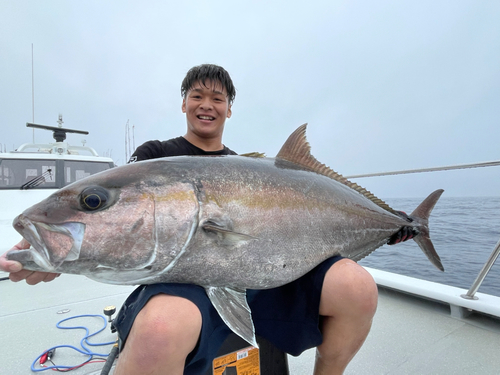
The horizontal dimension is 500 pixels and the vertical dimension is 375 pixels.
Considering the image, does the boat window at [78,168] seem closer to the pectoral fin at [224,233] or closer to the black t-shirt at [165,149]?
the black t-shirt at [165,149]

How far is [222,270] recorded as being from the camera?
3.67ft

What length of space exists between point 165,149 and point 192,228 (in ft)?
3.20

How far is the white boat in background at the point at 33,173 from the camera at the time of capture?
4.79m

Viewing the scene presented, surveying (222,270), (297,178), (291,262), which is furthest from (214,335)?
(297,178)

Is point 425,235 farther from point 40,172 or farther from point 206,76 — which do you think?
point 40,172

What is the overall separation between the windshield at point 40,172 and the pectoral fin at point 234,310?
5.20 metres

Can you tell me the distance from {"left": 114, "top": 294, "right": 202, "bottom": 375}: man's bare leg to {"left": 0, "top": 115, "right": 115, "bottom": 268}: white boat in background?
4494mm

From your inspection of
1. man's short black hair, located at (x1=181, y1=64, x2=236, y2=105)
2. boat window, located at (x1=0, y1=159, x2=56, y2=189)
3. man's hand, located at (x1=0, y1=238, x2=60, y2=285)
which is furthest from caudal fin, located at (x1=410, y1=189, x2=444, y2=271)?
boat window, located at (x1=0, y1=159, x2=56, y2=189)

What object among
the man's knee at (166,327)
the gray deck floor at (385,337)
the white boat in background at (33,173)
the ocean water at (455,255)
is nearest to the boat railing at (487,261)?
the gray deck floor at (385,337)

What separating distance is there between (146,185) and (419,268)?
6.60m

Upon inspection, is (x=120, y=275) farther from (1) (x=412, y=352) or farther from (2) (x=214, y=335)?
(1) (x=412, y=352)

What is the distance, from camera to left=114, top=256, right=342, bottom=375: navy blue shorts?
108 centimetres

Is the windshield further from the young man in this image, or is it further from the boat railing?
the boat railing

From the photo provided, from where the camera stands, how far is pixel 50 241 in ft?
3.20
